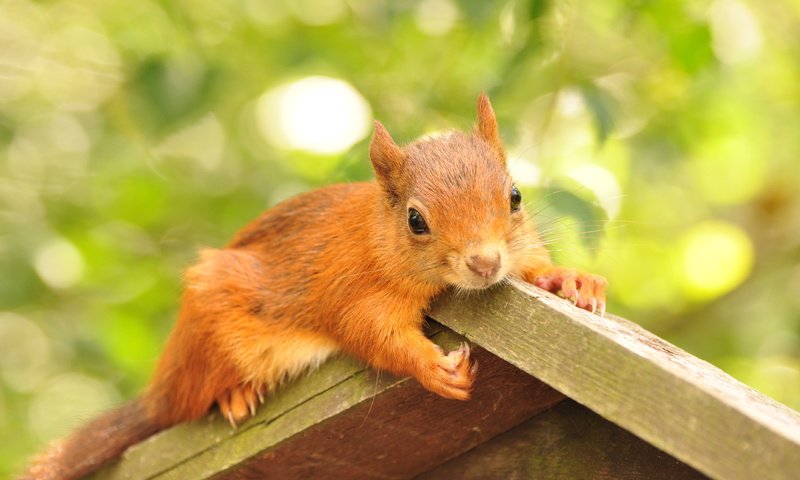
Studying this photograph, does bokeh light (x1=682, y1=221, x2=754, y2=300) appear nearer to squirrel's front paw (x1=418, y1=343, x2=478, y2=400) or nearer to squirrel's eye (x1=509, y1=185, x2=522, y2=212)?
squirrel's eye (x1=509, y1=185, x2=522, y2=212)

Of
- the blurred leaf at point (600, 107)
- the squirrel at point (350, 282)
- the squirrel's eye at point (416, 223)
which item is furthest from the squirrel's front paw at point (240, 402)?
the blurred leaf at point (600, 107)

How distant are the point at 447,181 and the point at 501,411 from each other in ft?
2.04

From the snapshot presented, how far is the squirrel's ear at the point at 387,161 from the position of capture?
2770 millimetres

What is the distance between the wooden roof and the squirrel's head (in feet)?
0.30

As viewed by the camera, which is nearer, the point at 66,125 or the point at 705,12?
the point at 705,12

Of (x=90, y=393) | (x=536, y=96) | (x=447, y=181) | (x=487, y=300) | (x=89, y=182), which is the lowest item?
(x=90, y=393)

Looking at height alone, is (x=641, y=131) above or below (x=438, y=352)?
above

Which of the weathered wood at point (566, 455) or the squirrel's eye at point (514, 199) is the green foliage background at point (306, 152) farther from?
the weathered wood at point (566, 455)

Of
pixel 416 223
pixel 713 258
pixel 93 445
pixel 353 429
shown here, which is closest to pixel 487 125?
pixel 416 223

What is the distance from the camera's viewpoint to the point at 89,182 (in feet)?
15.9

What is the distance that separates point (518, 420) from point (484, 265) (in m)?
0.61

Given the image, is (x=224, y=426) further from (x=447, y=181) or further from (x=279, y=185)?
(x=279, y=185)

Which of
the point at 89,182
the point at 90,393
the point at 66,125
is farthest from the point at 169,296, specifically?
the point at 90,393

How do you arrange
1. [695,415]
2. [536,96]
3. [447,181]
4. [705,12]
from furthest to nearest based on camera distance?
[536,96]
[705,12]
[447,181]
[695,415]
